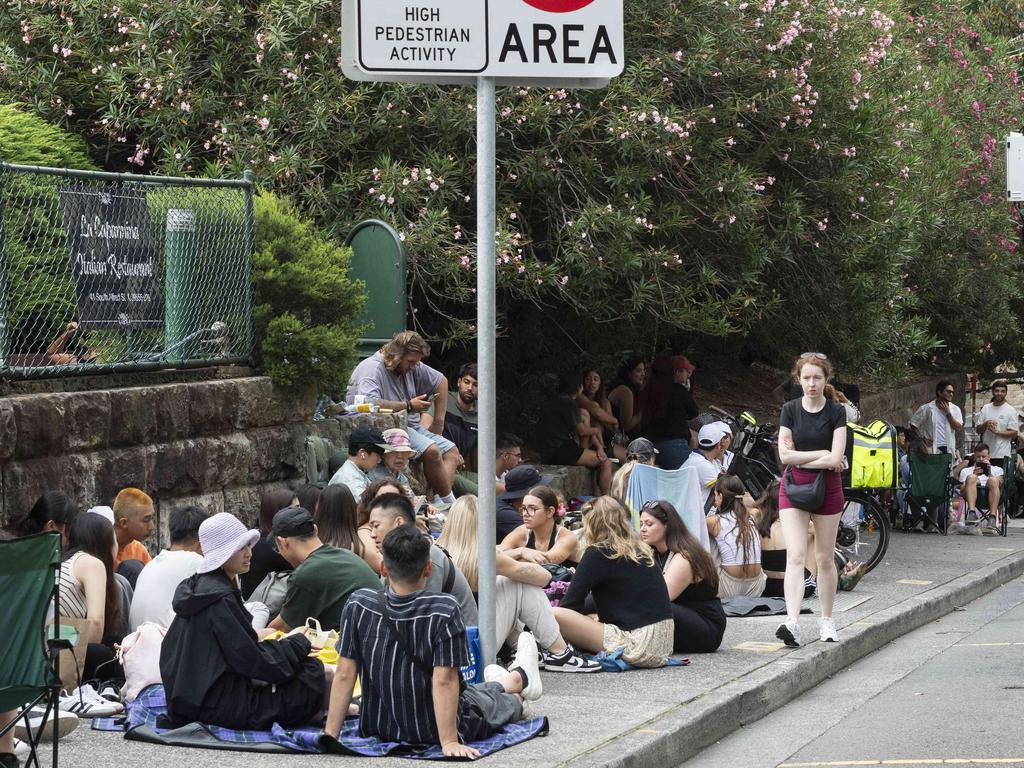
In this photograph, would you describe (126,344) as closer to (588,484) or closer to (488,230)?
(488,230)

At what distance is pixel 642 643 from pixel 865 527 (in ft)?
21.8

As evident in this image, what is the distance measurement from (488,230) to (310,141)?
7.87 m

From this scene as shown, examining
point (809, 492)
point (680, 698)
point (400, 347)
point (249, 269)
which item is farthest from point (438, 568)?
point (400, 347)

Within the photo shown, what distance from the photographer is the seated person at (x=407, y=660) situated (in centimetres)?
634

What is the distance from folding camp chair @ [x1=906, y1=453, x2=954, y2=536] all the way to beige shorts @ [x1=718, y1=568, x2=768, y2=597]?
6.67 m

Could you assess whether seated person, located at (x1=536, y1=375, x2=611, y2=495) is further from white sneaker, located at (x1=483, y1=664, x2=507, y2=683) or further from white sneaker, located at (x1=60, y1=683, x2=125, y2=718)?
white sneaker, located at (x1=60, y1=683, x2=125, y2=718)

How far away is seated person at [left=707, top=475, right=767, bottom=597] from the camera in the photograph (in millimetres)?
11602

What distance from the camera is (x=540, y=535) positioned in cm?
1036

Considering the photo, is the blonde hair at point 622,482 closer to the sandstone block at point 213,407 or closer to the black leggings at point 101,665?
the sandstone block at point 213,407

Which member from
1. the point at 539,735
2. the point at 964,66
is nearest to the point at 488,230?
the point at 539,735

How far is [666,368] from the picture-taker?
17.9 metres

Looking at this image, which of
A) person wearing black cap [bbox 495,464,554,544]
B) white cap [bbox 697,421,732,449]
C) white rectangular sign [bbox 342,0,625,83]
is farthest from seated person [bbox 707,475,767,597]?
white rectangular sign [bbox 342,0,625,83]

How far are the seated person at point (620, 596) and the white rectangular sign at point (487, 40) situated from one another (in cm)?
357

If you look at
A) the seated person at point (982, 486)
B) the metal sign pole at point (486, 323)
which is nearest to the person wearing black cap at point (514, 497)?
the metal sign pole at point (486, 323)
